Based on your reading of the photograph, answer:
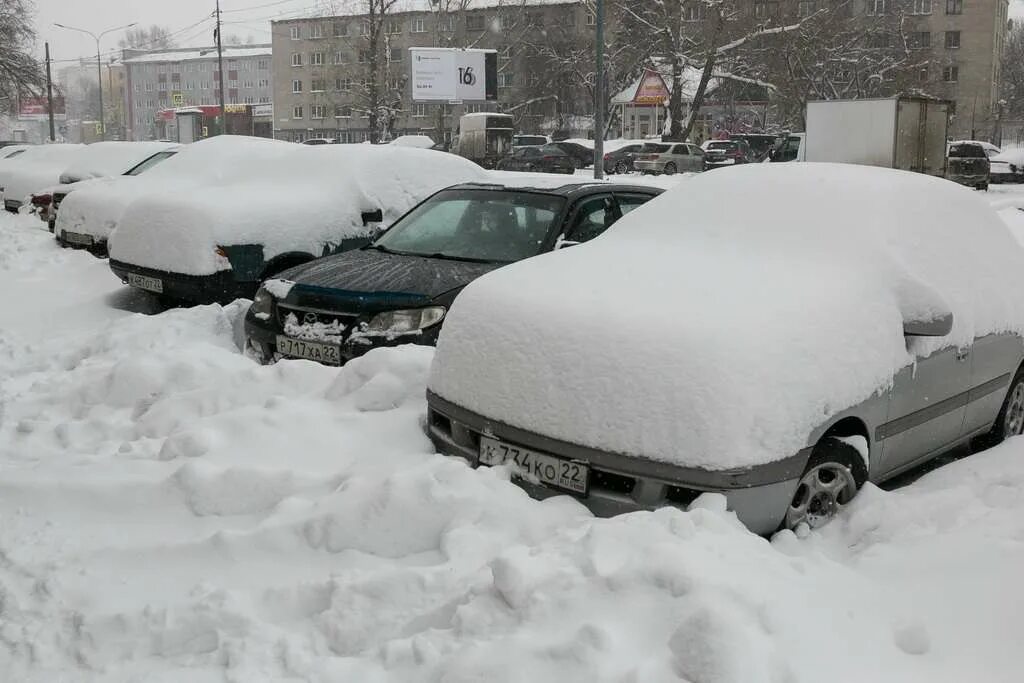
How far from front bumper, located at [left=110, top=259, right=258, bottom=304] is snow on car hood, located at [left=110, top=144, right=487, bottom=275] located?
6cm

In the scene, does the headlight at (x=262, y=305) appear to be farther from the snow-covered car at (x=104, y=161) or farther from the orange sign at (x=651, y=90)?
the orange sign at (x=651, y=90)

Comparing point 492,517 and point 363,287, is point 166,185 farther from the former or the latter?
point 492,517

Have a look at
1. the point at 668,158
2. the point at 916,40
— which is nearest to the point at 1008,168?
the point at 668,158

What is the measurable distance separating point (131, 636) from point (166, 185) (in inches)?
340

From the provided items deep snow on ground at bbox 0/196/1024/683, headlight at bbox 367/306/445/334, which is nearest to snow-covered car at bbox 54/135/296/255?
headlight at bbox 367/306/445/334

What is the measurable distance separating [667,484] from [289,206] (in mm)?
5650

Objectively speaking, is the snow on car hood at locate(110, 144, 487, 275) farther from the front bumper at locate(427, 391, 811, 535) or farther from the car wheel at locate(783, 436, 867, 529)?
the car wheel at locate(783, 436, 867, 529)

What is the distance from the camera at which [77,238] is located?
1107cm

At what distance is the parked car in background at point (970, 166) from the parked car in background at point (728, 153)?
30.6 ft

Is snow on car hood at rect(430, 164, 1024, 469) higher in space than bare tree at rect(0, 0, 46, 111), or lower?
lower

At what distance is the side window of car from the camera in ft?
21.6

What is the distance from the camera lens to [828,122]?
25.8 metres

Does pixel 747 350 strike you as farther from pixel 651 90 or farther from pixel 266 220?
pixel 651 90

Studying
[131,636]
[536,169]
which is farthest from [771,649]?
[536,169]
